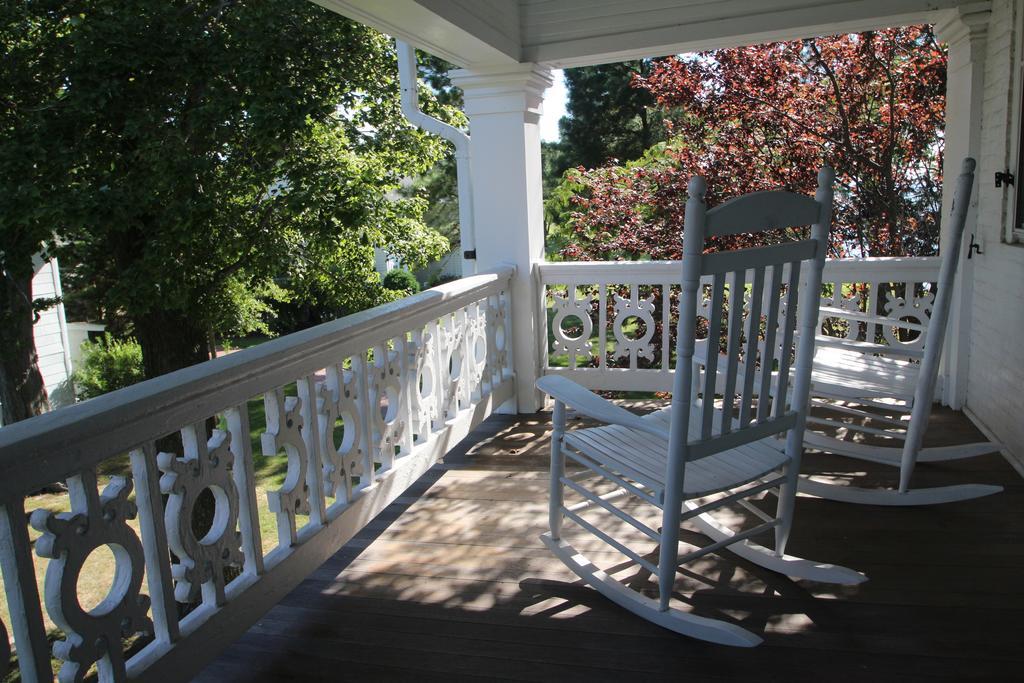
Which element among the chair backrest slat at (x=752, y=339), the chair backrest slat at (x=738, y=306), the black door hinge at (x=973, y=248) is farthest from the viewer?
the black door hinge at (x=973, y=248)

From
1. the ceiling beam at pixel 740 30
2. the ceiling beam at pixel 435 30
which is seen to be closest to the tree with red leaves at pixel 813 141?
the ceiling beam at pixel 740 30

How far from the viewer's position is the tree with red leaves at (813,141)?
Result: 243 inches

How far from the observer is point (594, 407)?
90.1 inches

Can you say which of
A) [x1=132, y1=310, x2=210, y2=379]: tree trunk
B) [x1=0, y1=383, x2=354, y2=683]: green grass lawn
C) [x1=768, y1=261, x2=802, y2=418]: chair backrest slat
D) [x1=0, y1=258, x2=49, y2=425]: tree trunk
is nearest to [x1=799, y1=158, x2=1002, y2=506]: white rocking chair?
[x1=768, y1=261, x2=802, y2=418]: chair backrest slat

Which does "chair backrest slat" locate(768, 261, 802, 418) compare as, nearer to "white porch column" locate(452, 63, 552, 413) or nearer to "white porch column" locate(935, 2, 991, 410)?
"white porch column" locate(935, 2, 991, 410)

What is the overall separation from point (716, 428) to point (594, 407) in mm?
469

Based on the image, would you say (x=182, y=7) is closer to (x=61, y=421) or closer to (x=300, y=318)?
(x=61, y=421)

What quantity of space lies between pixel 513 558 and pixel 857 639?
1.07 meters

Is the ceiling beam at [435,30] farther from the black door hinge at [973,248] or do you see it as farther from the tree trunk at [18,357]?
the tree trunk at [18,357]

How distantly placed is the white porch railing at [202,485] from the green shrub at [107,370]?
726 cm

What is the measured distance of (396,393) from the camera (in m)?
3.06

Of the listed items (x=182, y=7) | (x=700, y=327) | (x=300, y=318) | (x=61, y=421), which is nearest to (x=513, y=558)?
(x=61, y=421)

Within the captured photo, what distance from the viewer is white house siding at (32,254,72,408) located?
28.5 ft

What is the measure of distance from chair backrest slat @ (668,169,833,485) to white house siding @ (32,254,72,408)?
8.46 meters
